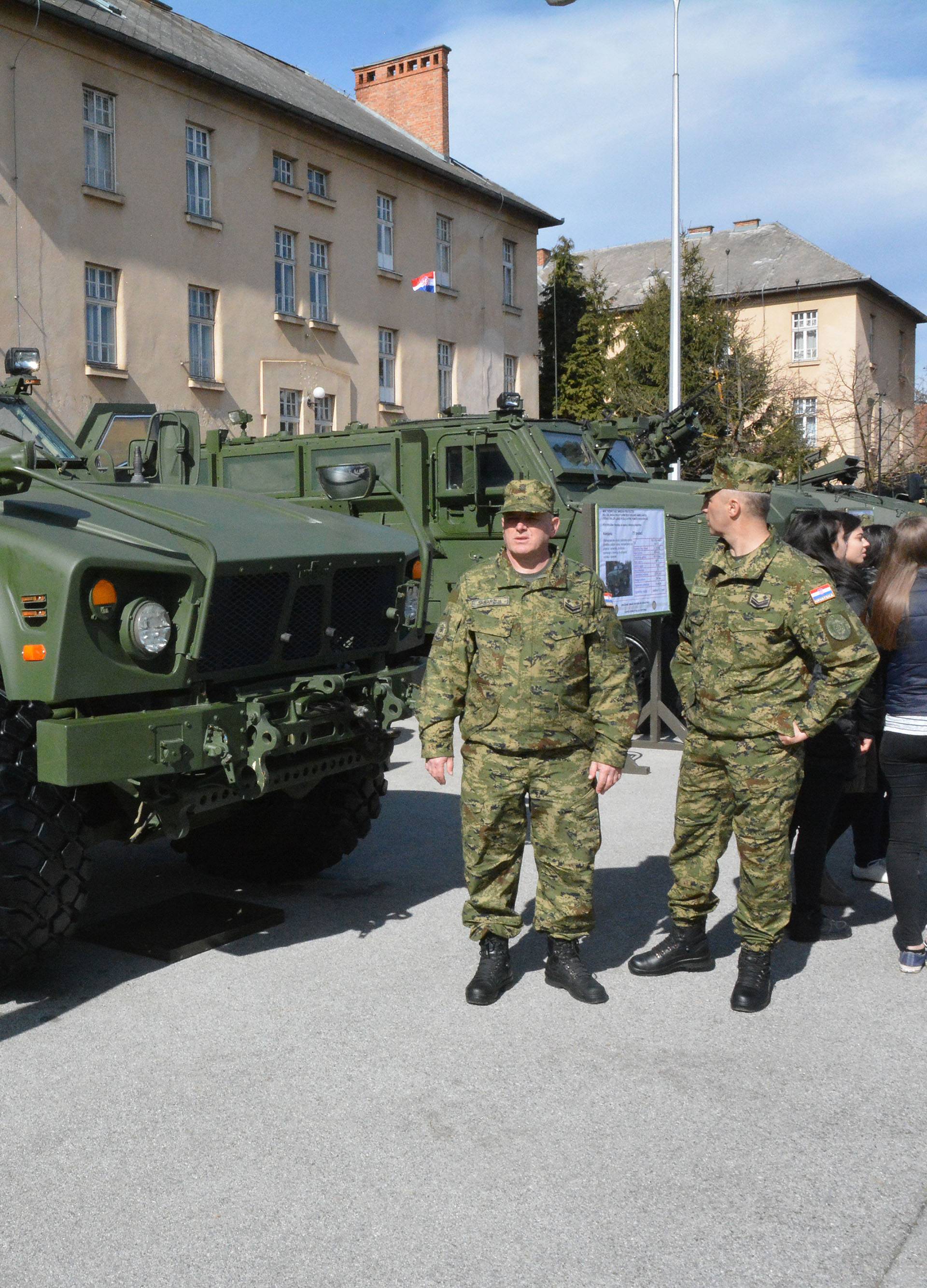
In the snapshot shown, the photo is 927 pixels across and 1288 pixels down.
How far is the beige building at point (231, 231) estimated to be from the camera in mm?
16516

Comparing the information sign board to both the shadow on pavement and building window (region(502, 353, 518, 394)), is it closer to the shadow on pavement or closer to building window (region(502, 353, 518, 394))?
the shadow on pavement

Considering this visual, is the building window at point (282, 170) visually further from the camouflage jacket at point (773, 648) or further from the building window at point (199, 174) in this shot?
the camouflage jacket at point (773, 648)

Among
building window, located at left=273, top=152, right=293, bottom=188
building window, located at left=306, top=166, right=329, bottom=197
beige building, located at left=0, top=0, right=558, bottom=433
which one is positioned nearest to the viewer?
beige building, located at left=0, top=0, right=558, bottom=433

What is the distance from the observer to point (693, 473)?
87.2 feet

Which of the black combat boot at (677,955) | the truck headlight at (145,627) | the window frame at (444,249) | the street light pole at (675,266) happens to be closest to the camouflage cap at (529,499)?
the truck headlight at (145,627)

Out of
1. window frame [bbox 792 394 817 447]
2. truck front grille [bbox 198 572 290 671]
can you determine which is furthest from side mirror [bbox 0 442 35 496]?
window frame [bbox 792 394 817 447]

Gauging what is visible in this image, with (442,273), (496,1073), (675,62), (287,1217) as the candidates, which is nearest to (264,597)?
(496,1073)

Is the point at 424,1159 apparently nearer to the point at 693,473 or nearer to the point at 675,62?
the point at 675,62

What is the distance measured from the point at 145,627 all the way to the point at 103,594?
16 centimetres

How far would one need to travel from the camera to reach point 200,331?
19109 mm

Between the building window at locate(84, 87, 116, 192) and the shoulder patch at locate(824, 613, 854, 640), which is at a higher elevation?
the building window at locate(84, 87, 116, 192)

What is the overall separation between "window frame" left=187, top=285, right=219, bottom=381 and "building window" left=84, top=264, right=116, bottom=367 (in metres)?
1.32

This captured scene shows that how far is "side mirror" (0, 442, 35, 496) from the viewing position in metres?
4.00

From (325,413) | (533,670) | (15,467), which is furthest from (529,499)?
(325,413)
